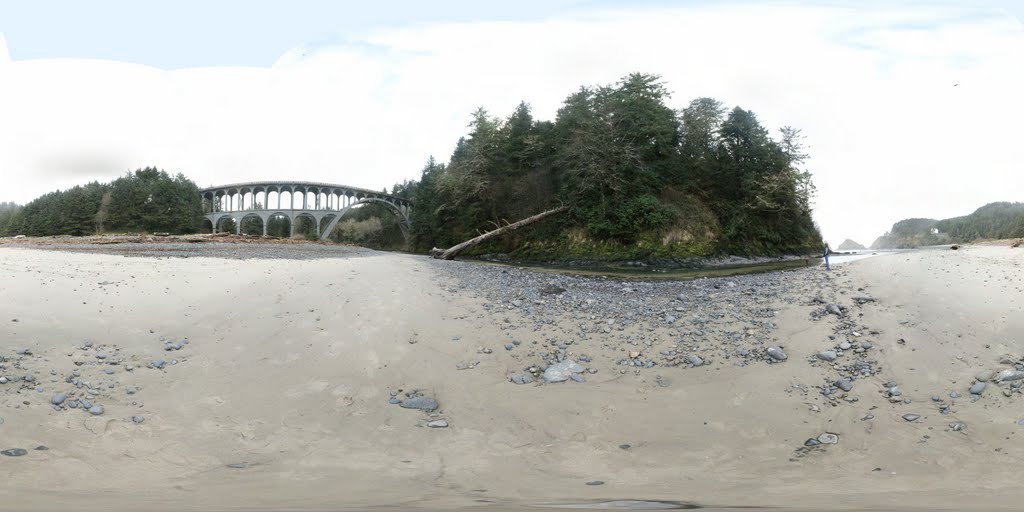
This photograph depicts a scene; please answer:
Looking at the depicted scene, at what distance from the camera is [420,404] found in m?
5.09

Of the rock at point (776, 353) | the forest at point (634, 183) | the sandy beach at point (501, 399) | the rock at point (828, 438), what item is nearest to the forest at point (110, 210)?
the forest at point (634, 183)

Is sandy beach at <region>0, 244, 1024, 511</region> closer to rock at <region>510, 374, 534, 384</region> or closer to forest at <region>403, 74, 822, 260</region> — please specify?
rock at <region>510, 374, 534, 384</region>

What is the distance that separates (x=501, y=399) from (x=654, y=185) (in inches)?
1016

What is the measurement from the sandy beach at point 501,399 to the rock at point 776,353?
7 centimetres

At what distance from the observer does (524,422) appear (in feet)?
15.8

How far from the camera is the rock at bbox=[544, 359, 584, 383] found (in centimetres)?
572

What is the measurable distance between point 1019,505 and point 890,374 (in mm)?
2873

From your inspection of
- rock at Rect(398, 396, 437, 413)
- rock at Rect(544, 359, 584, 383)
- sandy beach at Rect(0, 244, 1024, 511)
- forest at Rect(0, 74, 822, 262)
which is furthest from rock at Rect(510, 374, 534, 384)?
forest at Rect(0, 74, 822, 262)

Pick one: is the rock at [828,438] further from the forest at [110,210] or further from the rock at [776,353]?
the forest at [110,210]

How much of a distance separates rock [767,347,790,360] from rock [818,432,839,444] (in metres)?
1.75

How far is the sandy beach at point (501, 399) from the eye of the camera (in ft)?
11.5

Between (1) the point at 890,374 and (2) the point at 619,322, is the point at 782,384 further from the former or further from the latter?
(2) the point at 619,322

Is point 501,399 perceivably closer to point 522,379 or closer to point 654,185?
point 522,379

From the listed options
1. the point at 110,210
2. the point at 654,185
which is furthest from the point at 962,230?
the point at 110,210
